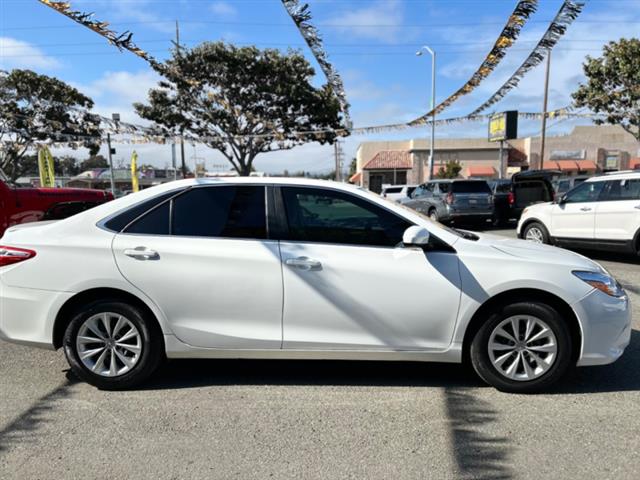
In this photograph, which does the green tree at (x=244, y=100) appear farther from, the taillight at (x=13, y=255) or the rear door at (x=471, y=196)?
the taillight at (x=13, y=255)

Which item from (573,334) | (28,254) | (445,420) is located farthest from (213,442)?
(573,334)

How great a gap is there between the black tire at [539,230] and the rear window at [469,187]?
Result: 15.3 ft

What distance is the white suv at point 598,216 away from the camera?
28.0ft

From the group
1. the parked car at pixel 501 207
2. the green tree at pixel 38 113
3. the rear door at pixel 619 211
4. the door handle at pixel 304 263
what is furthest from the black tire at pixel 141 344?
the green tree at pixel 38 113

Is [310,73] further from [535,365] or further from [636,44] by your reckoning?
[535,365]

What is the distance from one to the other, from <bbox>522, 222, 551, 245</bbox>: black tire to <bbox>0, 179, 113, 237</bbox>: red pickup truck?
8833 mm

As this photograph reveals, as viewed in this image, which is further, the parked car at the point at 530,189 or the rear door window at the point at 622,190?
the parked car at the point at 530,189

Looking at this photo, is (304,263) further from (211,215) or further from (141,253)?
(141,253)

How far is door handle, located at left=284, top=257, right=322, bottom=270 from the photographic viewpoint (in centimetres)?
357

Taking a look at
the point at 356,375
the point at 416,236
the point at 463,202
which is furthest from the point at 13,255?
the point at 463,202

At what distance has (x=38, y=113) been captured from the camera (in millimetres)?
23578

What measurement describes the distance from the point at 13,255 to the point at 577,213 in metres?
Result: 9.21

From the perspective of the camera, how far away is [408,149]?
48.5 m

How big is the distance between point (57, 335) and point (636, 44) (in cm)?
2121
